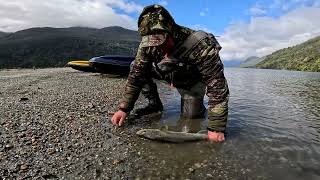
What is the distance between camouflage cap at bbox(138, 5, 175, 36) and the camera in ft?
20.5

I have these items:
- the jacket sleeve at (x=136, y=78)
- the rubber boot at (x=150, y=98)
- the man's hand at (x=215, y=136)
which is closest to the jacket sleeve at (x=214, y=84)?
the man's hand at (x=215, y=136)

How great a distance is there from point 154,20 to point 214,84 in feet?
5.56

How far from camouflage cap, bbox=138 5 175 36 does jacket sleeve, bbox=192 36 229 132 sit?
84 cm

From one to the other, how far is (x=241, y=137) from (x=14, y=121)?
5198mm

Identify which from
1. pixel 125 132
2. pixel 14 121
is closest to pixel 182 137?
pixel 125 132

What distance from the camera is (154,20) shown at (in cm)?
626

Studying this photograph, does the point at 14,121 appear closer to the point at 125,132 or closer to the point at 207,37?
the point at 125,132

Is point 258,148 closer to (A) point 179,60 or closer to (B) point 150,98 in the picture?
(A) point 179,60

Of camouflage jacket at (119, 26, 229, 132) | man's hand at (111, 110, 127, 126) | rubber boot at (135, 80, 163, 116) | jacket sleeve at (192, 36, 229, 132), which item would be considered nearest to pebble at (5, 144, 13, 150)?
man's hand at (111, 110, 127, 126)

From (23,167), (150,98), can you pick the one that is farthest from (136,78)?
(23,167)

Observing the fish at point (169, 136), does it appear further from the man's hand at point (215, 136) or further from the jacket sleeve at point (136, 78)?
the jacket sleeve at point (136, 78)

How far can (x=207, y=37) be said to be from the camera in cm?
691

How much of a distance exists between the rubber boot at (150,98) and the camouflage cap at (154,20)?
3.02 metres

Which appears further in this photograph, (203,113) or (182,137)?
(203,113)
